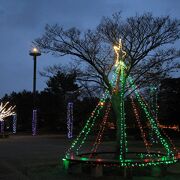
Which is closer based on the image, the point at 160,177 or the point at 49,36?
the point at 160,177

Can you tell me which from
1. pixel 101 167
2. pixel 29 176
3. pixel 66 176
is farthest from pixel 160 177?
pixel 29 176

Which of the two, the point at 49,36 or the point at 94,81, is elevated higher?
the point at 49,36

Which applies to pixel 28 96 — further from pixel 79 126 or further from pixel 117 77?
pixel 117 77

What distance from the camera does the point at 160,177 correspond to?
12656 mm

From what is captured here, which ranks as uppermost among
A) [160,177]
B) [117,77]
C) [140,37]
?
[140,37]

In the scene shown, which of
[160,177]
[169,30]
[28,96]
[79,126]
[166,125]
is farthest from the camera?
[28,96]

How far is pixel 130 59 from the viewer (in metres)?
17.3

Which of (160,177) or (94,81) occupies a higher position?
(94,81)

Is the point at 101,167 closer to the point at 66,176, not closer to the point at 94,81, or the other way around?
the point at 66,176

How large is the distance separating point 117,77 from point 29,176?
16.4 feet

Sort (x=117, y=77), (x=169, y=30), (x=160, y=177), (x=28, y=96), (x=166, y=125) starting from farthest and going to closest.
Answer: (x=28, y=96)
(x=166, y=125)
(x=169, y=30)
(x=117, y=77)
(x=160, y=177)

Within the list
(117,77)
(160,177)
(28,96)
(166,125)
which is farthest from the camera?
(28,96)

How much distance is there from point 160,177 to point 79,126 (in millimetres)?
46373

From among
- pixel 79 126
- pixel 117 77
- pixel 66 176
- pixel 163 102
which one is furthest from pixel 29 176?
pixel 79 126
